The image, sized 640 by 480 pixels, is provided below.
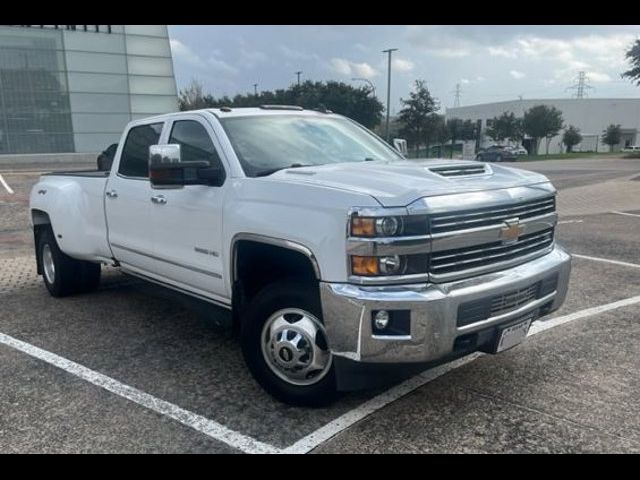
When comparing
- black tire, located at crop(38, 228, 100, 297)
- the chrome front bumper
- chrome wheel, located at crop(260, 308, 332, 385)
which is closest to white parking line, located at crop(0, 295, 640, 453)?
chrome wheel, located at crop(260, 308, 332, 385)

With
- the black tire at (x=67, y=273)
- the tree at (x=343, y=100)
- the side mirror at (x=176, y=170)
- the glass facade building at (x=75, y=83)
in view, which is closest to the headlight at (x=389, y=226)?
the side mirror at (x=176, y=170)

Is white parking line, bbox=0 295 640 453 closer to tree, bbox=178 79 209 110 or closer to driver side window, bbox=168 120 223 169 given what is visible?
driver side window, bbox=168 120 223 169

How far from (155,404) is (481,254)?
2.29m

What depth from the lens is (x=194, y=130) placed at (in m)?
4.54

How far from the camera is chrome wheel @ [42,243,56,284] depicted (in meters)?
6.43

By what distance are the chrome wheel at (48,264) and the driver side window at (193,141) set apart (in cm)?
266

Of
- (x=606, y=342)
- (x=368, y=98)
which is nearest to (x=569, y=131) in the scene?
(x=368, y=98)

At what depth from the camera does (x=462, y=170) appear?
380 centimetres

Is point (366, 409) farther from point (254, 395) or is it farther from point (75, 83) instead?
point (75, 83)

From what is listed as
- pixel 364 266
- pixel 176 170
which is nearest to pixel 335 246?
pixel 364 266

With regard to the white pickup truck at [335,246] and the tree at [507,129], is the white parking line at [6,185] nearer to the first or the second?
the white pickup truck at [335,246]

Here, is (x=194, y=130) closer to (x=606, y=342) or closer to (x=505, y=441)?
(x=505, y=441)

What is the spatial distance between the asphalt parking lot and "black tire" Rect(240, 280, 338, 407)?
12cm

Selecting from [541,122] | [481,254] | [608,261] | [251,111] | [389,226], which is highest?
[541,122]
